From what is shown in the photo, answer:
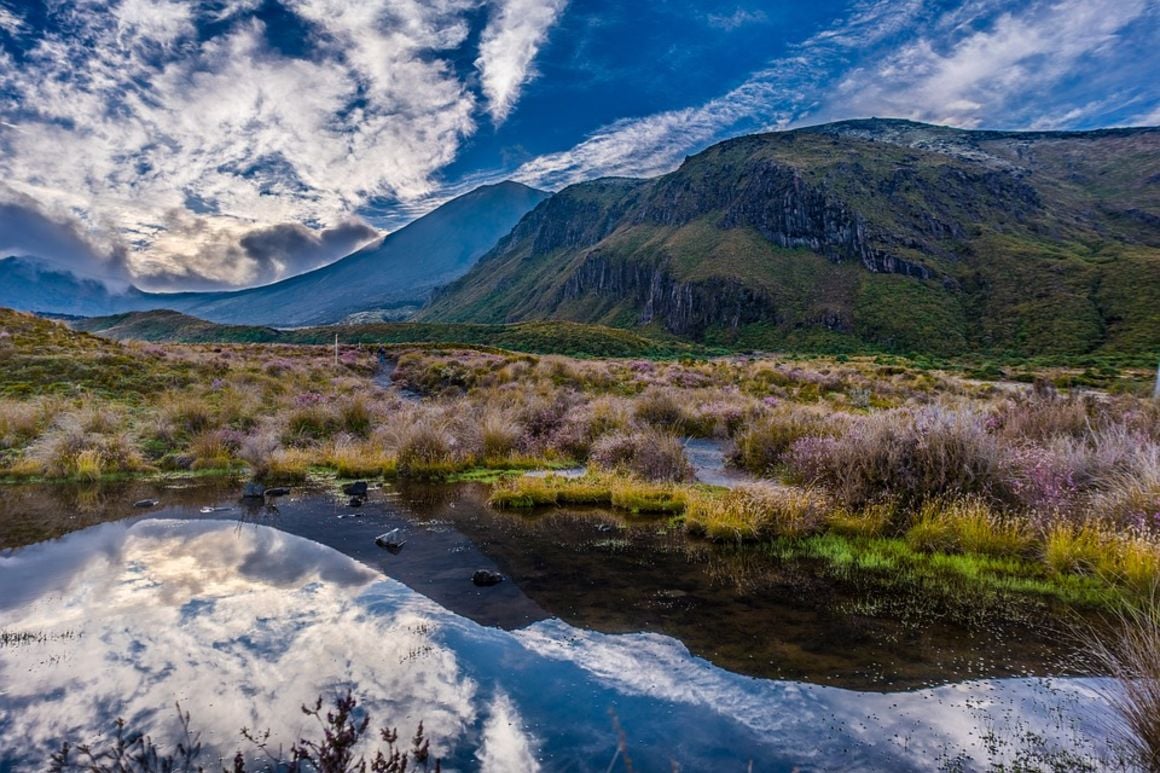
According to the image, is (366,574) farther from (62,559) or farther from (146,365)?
(146,365)

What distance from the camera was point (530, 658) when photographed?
20.0ft

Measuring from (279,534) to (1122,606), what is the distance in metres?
12.4

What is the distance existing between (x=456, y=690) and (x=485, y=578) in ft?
9.22

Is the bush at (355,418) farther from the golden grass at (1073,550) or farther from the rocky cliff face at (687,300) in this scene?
the rocky cliff face at (687,300)

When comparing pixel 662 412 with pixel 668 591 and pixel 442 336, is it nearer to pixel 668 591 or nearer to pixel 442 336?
pixel 668 591

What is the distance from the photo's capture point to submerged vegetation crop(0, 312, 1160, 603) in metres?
8.65

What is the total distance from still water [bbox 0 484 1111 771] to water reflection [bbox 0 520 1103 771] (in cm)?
2

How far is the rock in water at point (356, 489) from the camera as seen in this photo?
42.8 ft

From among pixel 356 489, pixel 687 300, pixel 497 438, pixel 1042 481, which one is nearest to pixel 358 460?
pixel 356 489

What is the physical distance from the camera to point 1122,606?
21.5 ft

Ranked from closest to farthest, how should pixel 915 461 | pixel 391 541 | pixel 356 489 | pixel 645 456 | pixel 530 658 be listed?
1. pixel 530 658
2. pixel 391 541
3. pixel 915 461
4. pixel 356 489
5. pixel 645 456

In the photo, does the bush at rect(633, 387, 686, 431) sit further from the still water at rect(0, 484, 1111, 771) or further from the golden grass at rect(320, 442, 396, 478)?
the still water at rect(0, 484, 1111, 771)

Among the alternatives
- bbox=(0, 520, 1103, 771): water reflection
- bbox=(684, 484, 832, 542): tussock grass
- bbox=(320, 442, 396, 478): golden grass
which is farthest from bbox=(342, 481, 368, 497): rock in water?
bbox=(684, 484, 832, 542): tussock grass

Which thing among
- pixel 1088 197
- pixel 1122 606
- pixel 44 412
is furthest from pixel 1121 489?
pixel 1088 197
